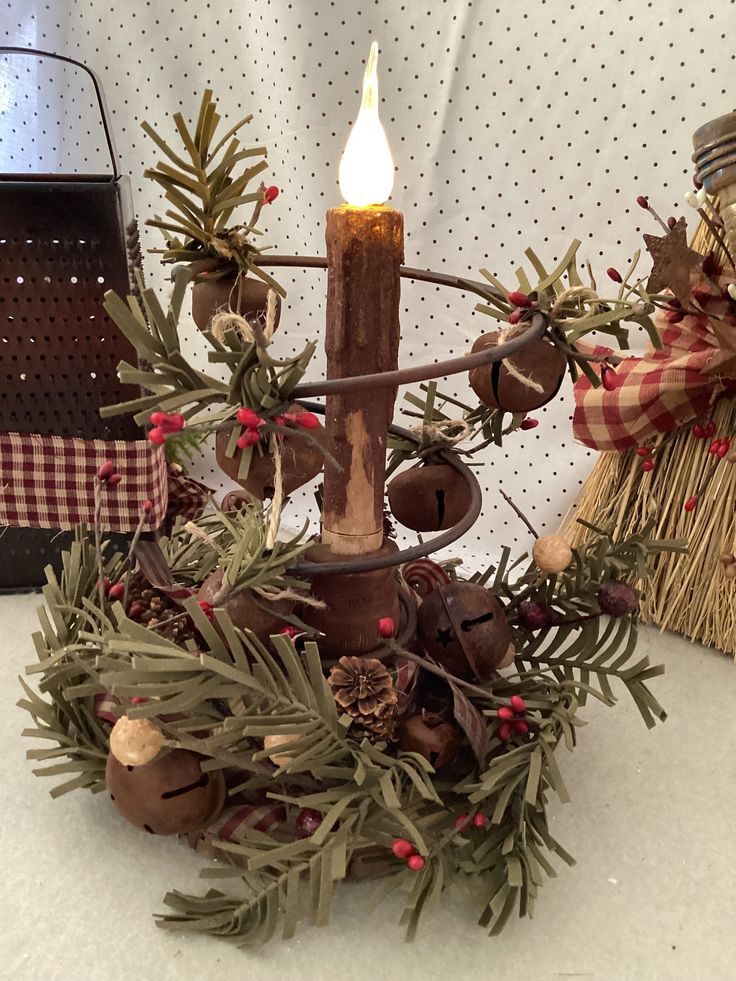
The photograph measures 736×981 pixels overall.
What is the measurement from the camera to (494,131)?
792mm

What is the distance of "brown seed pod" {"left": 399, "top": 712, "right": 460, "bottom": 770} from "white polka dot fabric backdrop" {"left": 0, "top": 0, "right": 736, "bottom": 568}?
1.50 ft

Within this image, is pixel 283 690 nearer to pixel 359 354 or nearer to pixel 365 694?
pixel 365 694

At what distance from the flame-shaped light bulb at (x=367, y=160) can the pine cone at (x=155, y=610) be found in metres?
0.25

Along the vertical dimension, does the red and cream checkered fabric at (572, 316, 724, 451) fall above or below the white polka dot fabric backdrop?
below

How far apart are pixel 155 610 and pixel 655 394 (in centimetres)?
44

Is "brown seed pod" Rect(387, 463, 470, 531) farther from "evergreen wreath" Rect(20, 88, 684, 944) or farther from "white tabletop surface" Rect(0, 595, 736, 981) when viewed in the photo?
"white tabletop surface" Rect(0, 595, 736, 981)

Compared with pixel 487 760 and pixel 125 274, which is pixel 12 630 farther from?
pixel 487 760

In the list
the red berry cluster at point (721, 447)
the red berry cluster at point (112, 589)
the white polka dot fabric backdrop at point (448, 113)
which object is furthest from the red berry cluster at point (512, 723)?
the white polka dot fabric backdrop at point (448, 113)

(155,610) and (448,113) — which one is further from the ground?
(448,113)

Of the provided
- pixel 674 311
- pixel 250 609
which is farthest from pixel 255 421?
pixel 674 311

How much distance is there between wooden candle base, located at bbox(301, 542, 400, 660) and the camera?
0.44 m

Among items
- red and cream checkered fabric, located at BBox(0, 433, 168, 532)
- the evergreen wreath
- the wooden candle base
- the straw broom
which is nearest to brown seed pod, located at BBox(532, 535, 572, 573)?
the evergreen wreath

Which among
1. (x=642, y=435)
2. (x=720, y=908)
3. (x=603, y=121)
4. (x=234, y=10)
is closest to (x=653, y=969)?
(x=720, y=908)

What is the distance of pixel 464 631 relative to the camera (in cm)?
47
